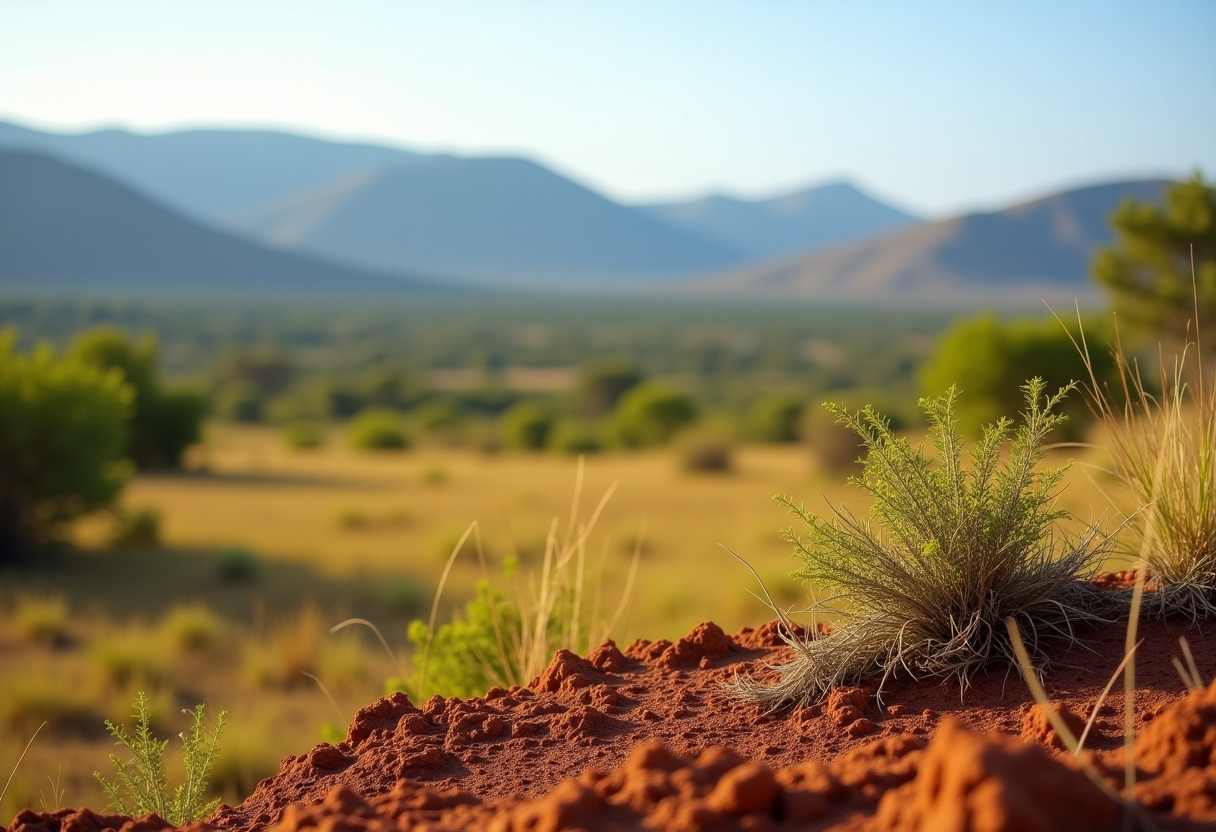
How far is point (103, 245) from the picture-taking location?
13888cm

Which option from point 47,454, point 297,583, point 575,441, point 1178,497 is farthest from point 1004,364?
point 1178,497

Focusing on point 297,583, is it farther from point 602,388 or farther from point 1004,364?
point 602,388

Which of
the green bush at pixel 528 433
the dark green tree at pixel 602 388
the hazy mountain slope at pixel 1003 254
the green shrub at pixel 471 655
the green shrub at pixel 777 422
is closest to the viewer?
the green shrub at pixel 471 655

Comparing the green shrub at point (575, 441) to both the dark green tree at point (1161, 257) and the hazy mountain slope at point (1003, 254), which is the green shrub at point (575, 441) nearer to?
the dark green tree at point (1161, 257)

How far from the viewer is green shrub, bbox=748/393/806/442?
39.1 meters

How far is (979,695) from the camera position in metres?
3.09

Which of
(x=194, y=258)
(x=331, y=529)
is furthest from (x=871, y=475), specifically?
(x=194, y=258)

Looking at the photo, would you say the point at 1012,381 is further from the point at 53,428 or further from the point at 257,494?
the point at 53,428

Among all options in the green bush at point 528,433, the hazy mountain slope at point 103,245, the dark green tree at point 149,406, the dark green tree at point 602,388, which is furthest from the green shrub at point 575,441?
the hazy mountain slope at point 103,245

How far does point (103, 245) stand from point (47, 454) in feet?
460

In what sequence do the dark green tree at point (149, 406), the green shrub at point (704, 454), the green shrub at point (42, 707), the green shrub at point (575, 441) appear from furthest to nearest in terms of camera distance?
the green shrub at point (575, 441) → the green shrub at point (704, 454) → the dark green tree at point (149, 406) → the green shrub at point (42, 707)

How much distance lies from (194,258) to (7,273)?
27316 millimetres

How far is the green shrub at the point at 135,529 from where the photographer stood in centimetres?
1368

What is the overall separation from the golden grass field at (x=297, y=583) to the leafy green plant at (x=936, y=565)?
483 mm
